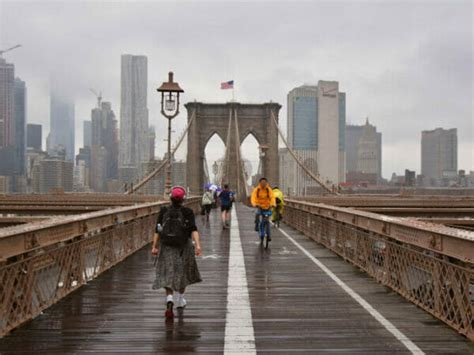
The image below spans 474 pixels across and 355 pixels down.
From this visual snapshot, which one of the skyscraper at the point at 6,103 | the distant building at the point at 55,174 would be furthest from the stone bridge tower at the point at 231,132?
the skyscraper at the point at 6,103

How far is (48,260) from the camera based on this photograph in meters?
7.82

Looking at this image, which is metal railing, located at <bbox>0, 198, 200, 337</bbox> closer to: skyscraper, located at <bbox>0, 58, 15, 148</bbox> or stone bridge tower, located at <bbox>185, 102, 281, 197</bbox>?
stone bridge tower, located at <bbox>185, 102, 281, 197</bbox>

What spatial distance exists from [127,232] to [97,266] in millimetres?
3317

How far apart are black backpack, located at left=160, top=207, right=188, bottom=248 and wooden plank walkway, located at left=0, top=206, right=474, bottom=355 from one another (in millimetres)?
868

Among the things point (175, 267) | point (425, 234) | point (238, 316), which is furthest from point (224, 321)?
point (425, 234)

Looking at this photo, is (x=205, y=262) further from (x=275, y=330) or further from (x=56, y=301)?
(x=275, y=330)

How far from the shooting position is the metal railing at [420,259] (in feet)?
21.1

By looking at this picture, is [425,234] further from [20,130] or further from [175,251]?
[20,130]

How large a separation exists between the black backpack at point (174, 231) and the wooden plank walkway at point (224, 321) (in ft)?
2.85

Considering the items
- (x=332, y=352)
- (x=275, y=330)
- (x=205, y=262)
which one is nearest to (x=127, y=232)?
(x=205, y=262)

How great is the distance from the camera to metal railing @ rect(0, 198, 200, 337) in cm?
641

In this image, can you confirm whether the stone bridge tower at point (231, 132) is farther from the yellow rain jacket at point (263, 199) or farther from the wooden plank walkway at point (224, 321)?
the wooden plank walkway at point (224, 321)

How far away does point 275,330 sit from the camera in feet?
22.3

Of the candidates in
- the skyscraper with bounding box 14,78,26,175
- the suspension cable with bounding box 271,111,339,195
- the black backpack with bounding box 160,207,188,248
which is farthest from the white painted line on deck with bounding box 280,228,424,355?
the skyscraper with bounding box 14,78,26,175
